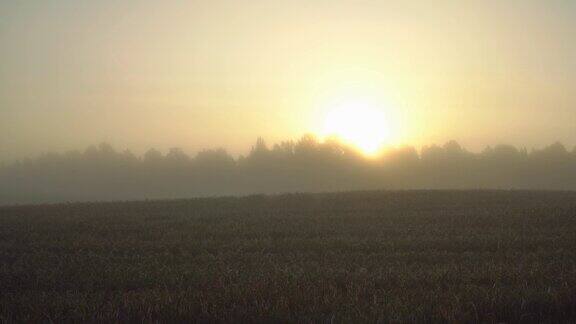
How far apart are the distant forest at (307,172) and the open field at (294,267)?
71.4m

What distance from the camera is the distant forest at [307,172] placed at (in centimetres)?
9306

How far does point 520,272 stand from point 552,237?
5707 mm

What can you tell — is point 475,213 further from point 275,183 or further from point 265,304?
point 275,183

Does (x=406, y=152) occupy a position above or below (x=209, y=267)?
above

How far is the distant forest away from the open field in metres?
71.4

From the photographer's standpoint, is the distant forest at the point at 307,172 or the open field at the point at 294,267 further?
the distant forest at the point at 307,172

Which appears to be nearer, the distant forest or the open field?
the open field

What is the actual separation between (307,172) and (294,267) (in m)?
86.3

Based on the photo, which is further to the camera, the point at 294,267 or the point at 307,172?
the point at 307,172

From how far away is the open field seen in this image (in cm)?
618

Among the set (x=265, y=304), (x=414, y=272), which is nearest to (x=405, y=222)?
(x=414, y=272)

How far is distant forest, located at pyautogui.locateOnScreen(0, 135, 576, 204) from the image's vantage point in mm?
93062

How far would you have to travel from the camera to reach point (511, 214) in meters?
18.9

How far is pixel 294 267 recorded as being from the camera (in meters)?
9.64
